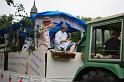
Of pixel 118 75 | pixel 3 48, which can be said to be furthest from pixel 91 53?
pixel 3 48

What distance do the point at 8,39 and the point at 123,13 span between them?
7613mm

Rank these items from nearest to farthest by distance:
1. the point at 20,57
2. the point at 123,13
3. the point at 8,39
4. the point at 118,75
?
the point at 118,75 < the point at 123,13 < the point at 20,57 < the point at 8,39

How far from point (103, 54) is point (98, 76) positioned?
2.05 ft

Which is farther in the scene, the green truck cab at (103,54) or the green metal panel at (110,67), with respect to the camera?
the green truck cab at (103,54)

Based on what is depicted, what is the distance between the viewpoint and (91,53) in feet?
24.2

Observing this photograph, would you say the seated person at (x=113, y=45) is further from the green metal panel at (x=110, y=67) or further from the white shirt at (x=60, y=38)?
the white shirt at (x=60, y=38)

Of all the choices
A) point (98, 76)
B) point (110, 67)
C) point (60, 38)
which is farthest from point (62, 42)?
point (110, 67)

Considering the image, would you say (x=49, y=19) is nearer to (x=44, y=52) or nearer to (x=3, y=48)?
(x=44, y=52)

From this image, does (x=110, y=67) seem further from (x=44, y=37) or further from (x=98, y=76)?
(x=44, y=37)

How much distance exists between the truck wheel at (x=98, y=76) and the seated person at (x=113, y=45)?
42cm

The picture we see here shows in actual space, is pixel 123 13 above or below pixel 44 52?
above

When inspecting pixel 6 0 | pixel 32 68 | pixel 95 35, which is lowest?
Answer: pixel 32 68

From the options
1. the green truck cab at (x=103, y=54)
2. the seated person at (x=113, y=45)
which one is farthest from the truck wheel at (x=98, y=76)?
the seated person at (x=113, y=45)

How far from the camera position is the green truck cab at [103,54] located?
637cm
